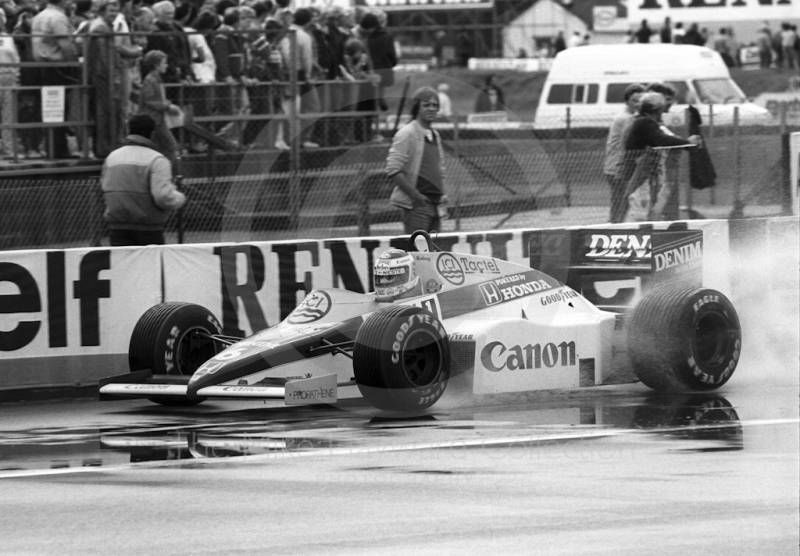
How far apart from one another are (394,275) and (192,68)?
7.02 metres

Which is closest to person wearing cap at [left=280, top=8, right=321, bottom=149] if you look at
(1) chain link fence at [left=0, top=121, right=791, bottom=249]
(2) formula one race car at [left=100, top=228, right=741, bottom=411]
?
(1) chain link fence at [left=0, top=121, right=791, bottom=249]

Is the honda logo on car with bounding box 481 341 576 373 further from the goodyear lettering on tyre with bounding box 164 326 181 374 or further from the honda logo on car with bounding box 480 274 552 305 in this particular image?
the goodyear lettering on tyre with bounding box 164 326 181 374

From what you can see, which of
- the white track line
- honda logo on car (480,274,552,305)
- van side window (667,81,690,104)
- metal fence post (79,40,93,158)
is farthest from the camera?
van side window (667,81,690,104)

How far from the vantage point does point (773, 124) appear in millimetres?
20672

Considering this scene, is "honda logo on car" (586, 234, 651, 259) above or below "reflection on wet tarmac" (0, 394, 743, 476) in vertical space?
above

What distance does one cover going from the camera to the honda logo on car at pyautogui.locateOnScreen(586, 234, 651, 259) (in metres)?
10.6

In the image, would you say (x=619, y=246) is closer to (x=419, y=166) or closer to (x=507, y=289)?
(x=507, y=289)

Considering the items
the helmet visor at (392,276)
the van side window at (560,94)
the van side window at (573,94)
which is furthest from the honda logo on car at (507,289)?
the van side window at (560,94)

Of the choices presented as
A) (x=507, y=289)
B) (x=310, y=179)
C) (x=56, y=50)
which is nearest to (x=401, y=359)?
(x=507, y=289)

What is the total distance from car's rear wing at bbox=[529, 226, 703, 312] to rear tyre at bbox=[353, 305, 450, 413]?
194 cm

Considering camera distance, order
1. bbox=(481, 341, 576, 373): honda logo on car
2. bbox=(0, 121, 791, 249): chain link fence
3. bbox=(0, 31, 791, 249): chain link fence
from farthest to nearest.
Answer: bbox=(0, 31, 791, 249): chain link fence, bbox=(0, 121, 791, 249): chain link fence, bbox=(481, 341, 576, 373): honda logo on car

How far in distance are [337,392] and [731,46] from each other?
112 feet

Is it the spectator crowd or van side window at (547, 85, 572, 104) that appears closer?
the spectator crowd

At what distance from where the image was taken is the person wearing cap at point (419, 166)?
11875 millimetres
